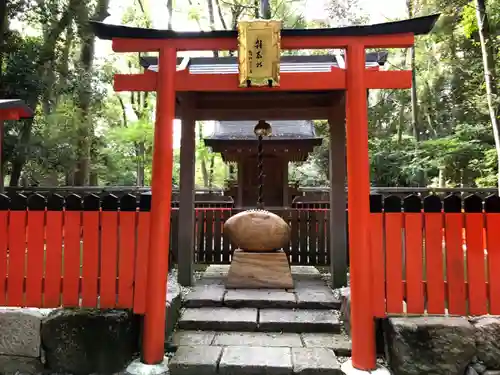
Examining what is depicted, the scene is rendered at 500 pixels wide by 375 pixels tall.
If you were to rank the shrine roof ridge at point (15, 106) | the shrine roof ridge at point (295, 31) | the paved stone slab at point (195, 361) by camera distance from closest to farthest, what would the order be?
the paved stone slab at point (195, 361)
the shrine roof ridge at point (295, 31)
the shrine roof ridge at point (15, 106)

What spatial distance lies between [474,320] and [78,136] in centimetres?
1431

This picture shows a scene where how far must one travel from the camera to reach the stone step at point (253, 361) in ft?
10.7

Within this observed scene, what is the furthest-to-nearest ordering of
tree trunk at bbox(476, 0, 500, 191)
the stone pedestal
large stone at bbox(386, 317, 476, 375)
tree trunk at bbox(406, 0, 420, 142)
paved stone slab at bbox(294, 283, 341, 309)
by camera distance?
tree trunk at bbox(406, 0, 420, 142) < tree trunk at bbox(476, 0, 500, 191) < the stone pedestal < paved stone slab at bbox(294, 283, 341, 309) < large stone at bbox(386, 317, 476, 375)

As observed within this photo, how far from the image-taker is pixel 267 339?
3.85 metres

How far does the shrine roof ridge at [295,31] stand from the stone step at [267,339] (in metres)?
3.22

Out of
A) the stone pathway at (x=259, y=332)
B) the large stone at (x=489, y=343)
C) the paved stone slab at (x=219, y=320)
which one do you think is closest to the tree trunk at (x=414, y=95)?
the stone pathway at (x=259, y=332)

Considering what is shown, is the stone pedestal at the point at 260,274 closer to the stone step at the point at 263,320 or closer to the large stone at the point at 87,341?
the stone step at the point at 263,320

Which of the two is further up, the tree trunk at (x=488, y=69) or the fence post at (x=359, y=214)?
the tree trunk at (x=488, y=69)

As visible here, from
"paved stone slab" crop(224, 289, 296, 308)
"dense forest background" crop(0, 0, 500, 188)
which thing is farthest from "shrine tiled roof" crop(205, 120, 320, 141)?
"paved stone slab" crop(224, 289, 296, 308)

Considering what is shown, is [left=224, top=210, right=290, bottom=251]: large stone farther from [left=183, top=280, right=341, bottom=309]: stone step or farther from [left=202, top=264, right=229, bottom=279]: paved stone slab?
[left=202, top=264, right=229, bottom=279]: paved stone slab

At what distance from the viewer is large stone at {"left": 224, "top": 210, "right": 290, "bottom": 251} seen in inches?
212

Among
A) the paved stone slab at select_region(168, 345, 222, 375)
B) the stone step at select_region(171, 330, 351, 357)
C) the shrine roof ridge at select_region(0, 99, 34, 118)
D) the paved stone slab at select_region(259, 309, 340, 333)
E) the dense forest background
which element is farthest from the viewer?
the dense forest background

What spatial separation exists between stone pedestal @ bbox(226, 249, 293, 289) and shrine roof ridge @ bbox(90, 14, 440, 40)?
3.13m

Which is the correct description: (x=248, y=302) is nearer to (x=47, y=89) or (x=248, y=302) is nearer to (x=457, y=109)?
(x=47, y=89)
